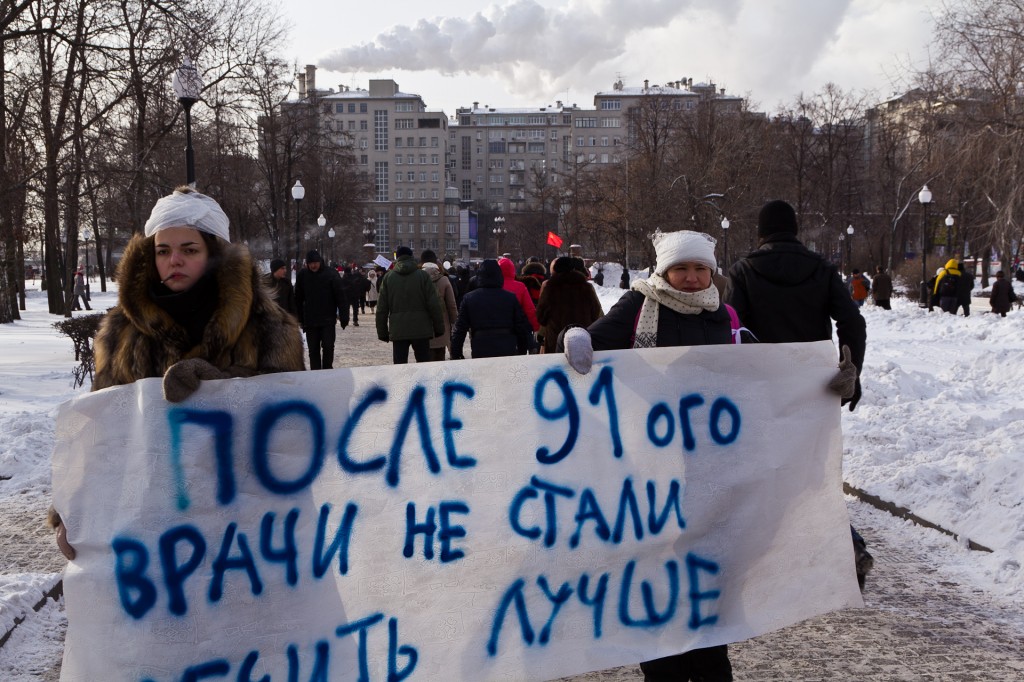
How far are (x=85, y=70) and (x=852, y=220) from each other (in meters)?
69.3

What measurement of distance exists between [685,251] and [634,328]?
1.16ft

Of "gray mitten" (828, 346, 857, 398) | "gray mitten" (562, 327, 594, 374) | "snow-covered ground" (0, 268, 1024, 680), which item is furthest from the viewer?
"snow-covered ground" (0, 268, 1024, 680)

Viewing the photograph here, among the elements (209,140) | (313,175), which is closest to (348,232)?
(313,175)

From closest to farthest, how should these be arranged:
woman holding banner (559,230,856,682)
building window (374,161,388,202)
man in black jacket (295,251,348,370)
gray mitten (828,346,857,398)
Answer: woman holding banner (559,230,856,682) < gray mitten (828,346,857,398) < man in black jacket (295,251,348,370) < building window (374,161,388,202)

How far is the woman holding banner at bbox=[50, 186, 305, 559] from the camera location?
9.85 feet

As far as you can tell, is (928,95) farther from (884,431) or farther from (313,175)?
(313,175)

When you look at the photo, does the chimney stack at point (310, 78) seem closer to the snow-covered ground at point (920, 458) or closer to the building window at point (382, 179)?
the building window at point (382, 179)

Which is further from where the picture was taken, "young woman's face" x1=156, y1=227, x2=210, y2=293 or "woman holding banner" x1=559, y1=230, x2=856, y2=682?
"woman holding banner" x1=559, y1=230, x2=856, y2=682

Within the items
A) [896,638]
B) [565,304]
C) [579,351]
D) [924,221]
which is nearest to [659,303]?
[579,351]

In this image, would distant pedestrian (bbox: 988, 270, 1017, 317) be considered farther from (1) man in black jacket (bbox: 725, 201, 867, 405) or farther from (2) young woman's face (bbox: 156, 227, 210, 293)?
(2) young woman's face (bbox: 156, 227, 210, 293)

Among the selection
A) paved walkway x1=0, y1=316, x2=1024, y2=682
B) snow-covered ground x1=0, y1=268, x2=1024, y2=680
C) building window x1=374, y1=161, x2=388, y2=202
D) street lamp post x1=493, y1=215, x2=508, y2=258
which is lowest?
paved walkway x1=0, y1=316, x2=1024, y2=682

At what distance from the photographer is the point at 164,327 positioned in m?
2.99

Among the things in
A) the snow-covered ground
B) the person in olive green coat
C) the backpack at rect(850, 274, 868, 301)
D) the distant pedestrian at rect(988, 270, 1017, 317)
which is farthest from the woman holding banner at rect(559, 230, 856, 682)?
the backpack at rect(850, 274, 868, 301)

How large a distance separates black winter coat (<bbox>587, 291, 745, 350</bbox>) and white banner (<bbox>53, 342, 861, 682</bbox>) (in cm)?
8
